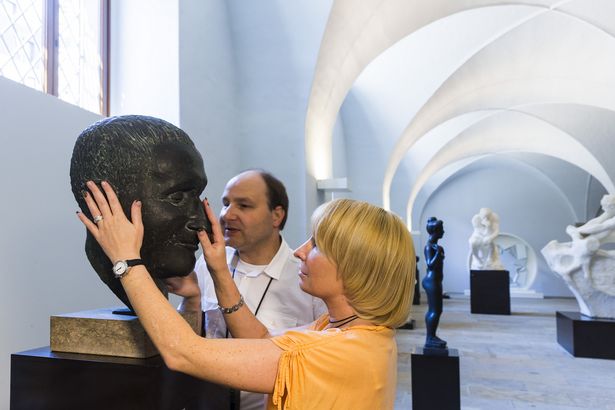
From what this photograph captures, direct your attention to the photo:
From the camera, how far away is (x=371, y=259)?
1.28 metres

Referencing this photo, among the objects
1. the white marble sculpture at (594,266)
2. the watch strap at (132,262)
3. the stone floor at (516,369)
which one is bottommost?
the stone floor at (516,369)

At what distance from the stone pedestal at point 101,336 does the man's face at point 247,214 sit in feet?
1.89

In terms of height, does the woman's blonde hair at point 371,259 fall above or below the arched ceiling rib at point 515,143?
below

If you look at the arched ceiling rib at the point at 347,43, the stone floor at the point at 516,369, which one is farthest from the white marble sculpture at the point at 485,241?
the arched ceiling rib at the point at 347,43

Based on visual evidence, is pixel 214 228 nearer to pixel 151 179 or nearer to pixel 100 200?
pixel 151 179

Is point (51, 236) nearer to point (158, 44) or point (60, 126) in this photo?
point (60, 126)

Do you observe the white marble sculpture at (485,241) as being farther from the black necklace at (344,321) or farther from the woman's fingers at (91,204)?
the woman's fingers at (91,204)

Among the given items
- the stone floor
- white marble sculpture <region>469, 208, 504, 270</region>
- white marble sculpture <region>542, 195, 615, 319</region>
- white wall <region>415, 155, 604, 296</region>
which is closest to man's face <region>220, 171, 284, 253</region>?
the stone floor

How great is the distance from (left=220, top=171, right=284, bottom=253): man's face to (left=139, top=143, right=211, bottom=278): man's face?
463 millimetres

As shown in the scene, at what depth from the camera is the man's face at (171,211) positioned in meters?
1.40

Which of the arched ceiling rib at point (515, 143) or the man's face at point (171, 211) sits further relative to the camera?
the arched ceiling rib at point (515, 143)

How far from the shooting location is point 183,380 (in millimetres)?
1524

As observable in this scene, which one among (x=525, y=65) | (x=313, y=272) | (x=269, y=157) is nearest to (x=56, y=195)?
(x=313, y=272)

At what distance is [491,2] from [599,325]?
519cm
